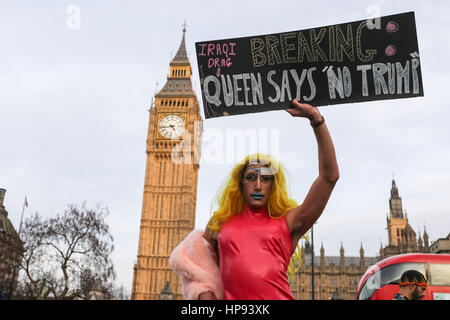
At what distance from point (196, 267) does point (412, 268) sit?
11.0m

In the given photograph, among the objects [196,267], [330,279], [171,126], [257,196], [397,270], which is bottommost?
[196,267]

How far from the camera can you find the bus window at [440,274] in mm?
11586

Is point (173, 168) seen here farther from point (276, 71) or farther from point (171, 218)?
point (276, 71)

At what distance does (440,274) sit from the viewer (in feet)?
38.2

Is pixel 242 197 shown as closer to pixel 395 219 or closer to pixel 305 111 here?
pixel 305 111

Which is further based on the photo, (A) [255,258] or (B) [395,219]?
(B) [395,219]

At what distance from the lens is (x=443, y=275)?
1164 centimetres

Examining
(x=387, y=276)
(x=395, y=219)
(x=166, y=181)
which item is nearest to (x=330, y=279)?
(x=395, y=219)

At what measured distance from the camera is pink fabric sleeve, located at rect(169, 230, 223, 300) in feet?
8.38

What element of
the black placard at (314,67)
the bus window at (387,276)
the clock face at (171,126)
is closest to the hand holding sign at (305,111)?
the black placard at (314,67)

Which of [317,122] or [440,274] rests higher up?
[440,274]

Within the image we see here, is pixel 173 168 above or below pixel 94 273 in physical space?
above

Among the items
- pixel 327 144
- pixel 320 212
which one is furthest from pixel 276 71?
pixel 320 212
